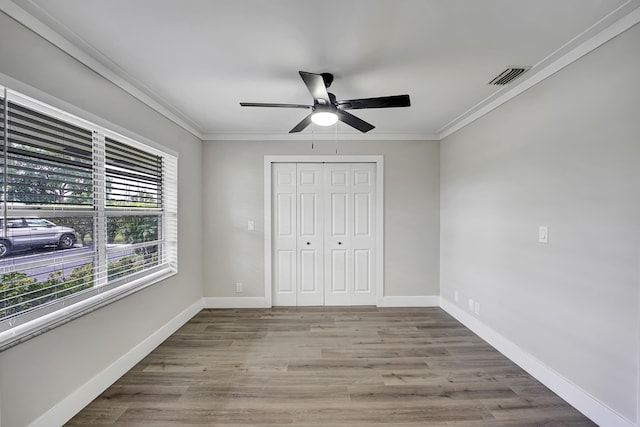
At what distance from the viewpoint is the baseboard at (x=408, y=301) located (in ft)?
12.2

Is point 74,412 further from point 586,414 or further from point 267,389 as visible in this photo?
point 586,414

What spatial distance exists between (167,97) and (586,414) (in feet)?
13.3

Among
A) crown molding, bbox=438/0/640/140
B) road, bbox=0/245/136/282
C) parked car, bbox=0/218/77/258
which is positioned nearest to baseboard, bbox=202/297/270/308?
road, bbox=0/245/136/282

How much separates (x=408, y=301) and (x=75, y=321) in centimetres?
347

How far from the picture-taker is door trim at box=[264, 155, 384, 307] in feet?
12.1

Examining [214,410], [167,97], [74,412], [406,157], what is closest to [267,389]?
[214,410]

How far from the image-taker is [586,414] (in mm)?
1746

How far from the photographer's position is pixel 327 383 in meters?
2.09

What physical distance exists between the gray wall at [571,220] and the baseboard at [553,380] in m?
0.04

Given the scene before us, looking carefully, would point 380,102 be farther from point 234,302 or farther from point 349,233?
point 234,302

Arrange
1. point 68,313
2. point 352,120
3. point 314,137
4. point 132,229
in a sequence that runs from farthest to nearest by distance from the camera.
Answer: point 314,137
point 132,229
point 352,120
point 68,313

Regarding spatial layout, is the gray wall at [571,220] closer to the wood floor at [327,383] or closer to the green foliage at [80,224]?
the wood floor at [327,383]

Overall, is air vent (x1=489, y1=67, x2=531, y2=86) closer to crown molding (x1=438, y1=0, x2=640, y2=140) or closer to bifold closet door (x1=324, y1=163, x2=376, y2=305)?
crown molding (x1=438, y1=0, x2=640, y2=140)

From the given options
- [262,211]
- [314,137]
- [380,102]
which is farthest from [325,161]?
[380,102]
